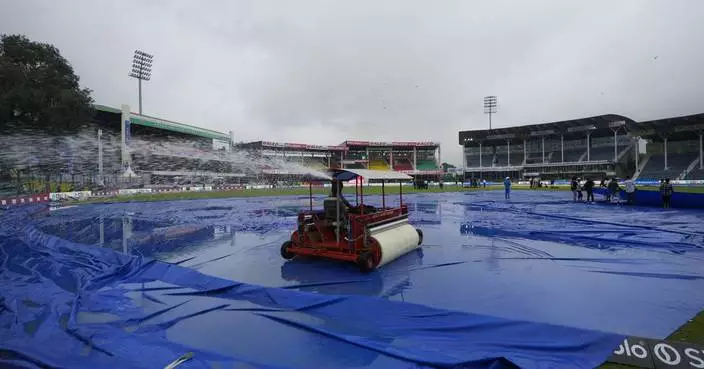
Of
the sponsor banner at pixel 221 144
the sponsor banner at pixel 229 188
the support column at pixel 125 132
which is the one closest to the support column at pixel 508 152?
the sponsor banner at pixel 229 188

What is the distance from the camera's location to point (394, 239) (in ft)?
25.7

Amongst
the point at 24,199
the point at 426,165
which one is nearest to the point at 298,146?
the point at 426,165

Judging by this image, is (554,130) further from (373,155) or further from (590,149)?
(373,155)

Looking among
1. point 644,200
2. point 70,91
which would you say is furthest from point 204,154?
point 644,200

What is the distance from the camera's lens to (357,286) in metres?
6.21

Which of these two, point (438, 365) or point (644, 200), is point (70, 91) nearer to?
point (438, 365)

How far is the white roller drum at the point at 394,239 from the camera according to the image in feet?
24.1

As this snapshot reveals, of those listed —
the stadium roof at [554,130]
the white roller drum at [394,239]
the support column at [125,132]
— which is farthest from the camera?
the stadium roof at [554,130]

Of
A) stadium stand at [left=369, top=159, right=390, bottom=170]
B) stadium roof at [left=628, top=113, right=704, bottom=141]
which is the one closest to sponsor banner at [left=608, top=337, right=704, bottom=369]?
stadium roof at [left=628, top=113, right=704, bottom=141]

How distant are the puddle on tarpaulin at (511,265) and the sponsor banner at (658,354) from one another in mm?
793

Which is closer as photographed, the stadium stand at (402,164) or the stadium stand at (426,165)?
the stadium stand at (402,164)

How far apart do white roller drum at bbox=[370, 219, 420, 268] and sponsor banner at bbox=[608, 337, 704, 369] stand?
429 centimetres

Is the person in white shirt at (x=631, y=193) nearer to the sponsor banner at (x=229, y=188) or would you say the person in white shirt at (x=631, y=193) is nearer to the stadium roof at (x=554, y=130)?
the sponsor banner at (x=229, y=188)

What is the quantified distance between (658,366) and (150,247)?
1076 centimetres
